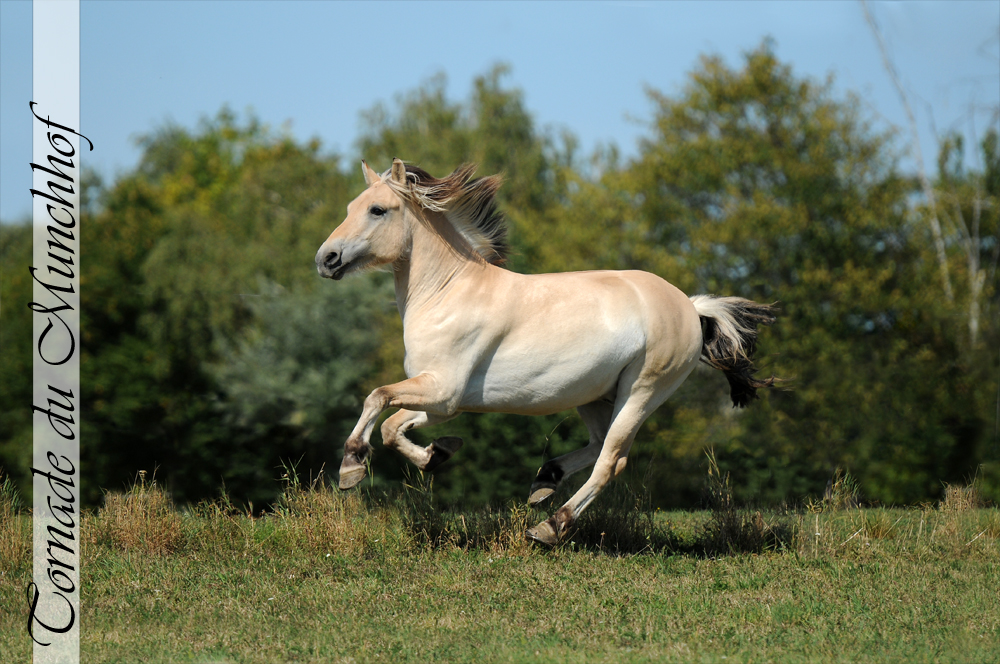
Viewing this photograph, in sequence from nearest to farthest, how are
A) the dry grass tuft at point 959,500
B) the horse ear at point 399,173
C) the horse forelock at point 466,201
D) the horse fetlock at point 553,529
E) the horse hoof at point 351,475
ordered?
the horse hoof at point 351,475 < the horse fetlock at point 553,529 < the horse ear at point 399,173 < the horse forelock at point 466,201 < the dry grass tuft at point 959,500

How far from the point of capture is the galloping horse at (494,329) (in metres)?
5.85

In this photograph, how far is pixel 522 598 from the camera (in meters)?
5.17

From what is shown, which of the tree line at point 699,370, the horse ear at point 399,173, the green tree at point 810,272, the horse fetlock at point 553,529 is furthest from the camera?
the green tree at point 810,272

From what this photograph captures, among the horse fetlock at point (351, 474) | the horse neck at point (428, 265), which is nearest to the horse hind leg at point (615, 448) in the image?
the horse fetlock at point (351, 474)

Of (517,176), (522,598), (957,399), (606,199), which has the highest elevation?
(517,176)

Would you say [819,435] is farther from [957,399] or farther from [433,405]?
[433,405]

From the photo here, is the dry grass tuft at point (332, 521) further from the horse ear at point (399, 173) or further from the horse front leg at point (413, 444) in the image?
the horse ear at point (399, 173)

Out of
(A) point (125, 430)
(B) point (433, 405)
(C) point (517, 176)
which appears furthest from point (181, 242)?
(C) point (517, 176)

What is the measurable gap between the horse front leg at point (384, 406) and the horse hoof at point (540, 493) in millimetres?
931

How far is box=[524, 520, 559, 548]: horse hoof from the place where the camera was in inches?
231

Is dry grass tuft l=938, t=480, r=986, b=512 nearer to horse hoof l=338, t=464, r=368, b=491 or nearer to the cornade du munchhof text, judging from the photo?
horse hoof l=338, t=464, r=368, b=491

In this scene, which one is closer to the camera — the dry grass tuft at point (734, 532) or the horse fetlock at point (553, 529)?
the horse fetlock at point (553, 529)

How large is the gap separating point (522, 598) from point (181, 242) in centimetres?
1471

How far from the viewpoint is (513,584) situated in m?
5.43
